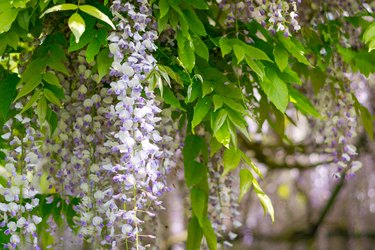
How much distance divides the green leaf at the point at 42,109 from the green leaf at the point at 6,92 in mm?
107

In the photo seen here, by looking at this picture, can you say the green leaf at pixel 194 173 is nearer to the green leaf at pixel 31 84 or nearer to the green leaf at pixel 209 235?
the green leaf at pixel 209 235

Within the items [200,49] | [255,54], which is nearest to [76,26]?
[200,49]

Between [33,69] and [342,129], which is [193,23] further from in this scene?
[342,129]

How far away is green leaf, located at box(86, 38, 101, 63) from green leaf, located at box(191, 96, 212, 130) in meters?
0.30

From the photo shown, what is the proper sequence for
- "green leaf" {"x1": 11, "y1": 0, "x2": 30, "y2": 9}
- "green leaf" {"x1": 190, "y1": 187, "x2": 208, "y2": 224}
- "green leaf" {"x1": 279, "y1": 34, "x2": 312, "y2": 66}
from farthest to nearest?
"green leaf" {"x1": 190, "y1": 187, "x2": 208, "y2": 224}, "green leaf" {"x1": 279, "y1": 34, "x2": 312, "y2": 66}, "green leaf" {"x1": 11, "y1": 0, "x2": 30, "y2": 9}

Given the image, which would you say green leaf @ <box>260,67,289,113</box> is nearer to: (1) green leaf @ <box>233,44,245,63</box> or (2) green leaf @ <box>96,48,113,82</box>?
(1) green leaf @ <box>233,44,245,63</box>

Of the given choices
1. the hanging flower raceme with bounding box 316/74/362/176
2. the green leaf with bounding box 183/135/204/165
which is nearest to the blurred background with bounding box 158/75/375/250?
the hanging flower raceme with bounding box 316/74/362/176

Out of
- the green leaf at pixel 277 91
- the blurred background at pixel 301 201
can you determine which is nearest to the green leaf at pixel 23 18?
the green leaf at pixel 277 91

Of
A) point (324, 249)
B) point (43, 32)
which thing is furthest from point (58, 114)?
point (324, 249)

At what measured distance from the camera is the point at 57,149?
2.17m

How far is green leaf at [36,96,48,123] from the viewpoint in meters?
1.86

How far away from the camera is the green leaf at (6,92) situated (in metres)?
1.93

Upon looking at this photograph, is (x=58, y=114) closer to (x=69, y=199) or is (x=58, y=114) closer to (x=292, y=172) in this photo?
(x=69, y=199)

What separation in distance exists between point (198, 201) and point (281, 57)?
535mm
